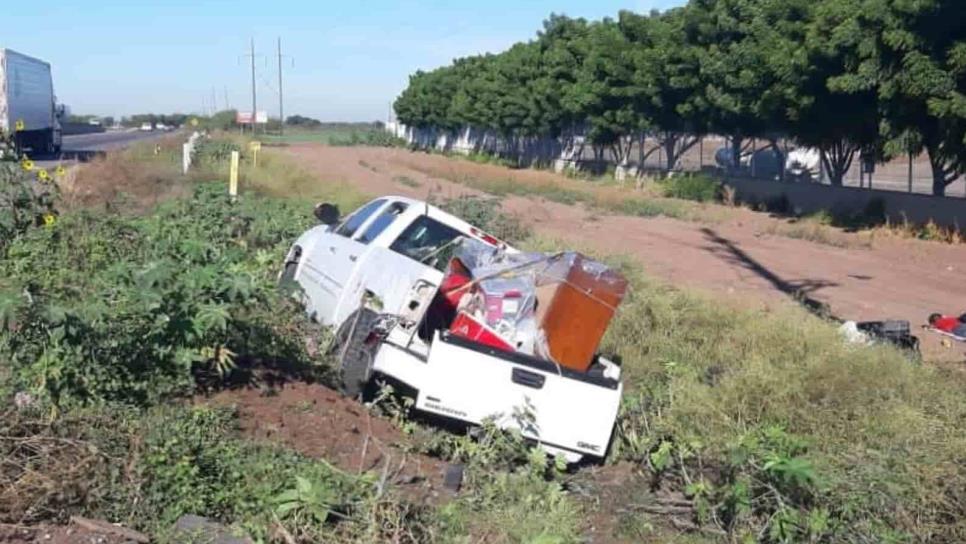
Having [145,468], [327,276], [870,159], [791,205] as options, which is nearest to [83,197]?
[327,276]

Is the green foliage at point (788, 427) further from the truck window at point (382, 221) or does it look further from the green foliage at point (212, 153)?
the green foliage at point (212, 153)

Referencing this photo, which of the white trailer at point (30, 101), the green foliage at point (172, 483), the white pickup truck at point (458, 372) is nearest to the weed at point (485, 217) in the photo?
the white pickup truck at point (458, 372)

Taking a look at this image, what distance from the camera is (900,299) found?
17.0 m

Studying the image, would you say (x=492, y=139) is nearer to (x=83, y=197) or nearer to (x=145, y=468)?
(x=83, y=197)

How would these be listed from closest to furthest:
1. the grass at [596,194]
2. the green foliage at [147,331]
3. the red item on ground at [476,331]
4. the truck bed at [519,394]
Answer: the green foliage at [147,331] → the truck bed at [519,394] → the red item on ground at [476,331] → the grass at [596,194]

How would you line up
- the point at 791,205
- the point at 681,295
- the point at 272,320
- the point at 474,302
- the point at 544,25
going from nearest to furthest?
the point at 474,302
the point at 272,320
the point at 681,295
the point at 791,205
the point at 544,25

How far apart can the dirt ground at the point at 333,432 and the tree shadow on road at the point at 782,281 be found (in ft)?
22.7

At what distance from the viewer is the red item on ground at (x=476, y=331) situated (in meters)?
8.12

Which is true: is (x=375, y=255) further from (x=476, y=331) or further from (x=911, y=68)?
(x=911, y=68)

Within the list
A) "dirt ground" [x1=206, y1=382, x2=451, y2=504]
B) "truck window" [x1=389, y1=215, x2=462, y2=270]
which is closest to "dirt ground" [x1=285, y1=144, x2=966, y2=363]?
"truck window" [x1=389, y1=215, x2=462, y2=270]

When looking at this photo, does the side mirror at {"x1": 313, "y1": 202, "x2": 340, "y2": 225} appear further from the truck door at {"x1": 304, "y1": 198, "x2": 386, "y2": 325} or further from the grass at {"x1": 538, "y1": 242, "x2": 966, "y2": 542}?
the grass at {"x1": 538, "y1": 242, "x2": 966, "y2": 542}

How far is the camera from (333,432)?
23.7ft

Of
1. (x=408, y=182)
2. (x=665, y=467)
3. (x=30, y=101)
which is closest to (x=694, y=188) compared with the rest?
(x=408, y=182)

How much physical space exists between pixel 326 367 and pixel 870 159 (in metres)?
23.2
